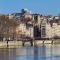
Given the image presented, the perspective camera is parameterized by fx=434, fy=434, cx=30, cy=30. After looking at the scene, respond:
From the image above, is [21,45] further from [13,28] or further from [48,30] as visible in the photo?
[48,30]

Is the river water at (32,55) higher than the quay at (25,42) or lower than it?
lower

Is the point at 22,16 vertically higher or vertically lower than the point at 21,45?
higher

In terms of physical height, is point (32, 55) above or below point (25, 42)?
below

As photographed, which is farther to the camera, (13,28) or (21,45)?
(13,28)

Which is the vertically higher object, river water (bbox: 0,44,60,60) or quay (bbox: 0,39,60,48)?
quay (bbox: 0,39,60,48)

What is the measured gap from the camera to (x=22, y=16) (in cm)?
8200

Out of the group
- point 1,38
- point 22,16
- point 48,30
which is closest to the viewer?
point 1,38

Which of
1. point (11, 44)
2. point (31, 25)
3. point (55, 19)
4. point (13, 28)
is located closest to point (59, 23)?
point (55, 19)

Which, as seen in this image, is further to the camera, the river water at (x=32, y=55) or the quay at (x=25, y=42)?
the quay at (x=25, y=42)

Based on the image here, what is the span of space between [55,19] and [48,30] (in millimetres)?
4579

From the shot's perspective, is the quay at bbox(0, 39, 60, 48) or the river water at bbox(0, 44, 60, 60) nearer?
the river water at bbox(0, 44, 60, 60)

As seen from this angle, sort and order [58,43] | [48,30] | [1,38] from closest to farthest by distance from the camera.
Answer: [1,38] → [58,43] → [48,30]

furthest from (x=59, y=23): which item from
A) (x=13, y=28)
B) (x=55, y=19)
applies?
(x=13, y=28)

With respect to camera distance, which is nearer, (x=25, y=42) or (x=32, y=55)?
(x=32, y=55)
